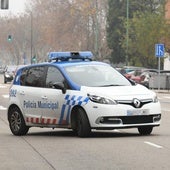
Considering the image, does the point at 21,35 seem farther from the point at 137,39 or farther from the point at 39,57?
the point at 137,39

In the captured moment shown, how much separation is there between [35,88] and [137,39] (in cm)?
4887

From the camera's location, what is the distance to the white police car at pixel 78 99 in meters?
14.7

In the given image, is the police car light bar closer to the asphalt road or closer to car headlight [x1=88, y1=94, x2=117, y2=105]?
the asphalt road

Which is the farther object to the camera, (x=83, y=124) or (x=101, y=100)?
(x=83, y=124)

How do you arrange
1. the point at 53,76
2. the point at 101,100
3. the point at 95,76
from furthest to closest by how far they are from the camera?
the point at 53,76
the point at 95,76
the point at 101,100

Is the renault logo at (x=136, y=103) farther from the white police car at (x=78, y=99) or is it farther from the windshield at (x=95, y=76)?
the windshield at (x=95, y=76)

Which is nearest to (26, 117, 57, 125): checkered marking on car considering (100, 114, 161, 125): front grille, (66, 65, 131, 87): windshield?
(66, 65, 131, 87): windshield

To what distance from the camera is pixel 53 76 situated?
1599cm

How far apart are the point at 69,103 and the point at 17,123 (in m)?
1.96

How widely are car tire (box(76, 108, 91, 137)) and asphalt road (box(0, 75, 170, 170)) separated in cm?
18

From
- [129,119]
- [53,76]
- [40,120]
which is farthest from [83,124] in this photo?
[53,76]

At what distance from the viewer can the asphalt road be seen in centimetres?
1084

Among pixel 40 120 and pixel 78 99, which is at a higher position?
pixel 78 99

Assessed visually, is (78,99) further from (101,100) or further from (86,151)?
(86,151)
